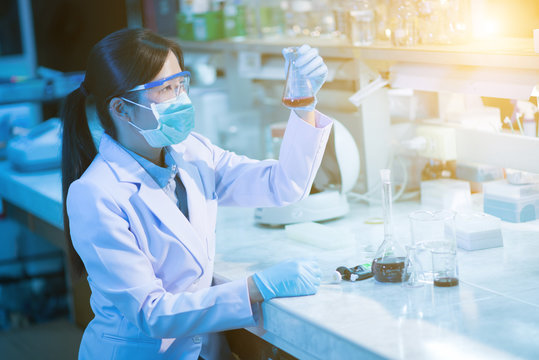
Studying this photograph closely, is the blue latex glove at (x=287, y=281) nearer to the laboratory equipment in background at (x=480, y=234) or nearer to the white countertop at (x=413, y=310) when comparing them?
the white countertop at (x=413, y=310)

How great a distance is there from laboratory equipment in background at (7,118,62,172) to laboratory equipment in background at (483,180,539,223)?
1.76 meters

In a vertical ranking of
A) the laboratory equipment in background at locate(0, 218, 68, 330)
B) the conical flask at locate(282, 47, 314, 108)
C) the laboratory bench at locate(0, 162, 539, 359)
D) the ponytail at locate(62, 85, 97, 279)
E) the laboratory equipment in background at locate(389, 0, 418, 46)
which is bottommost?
the laboratory equipment in background at locate(0, 218, 68, 330)

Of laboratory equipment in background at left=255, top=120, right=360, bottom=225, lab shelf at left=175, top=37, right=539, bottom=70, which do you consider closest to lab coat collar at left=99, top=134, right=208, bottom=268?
laboratory equipment in background at left=255, top=120, right=360, bottom=225

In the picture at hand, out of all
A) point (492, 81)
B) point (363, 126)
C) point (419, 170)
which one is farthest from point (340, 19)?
point (492, 81)

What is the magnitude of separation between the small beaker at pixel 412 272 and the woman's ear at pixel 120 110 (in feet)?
2.30

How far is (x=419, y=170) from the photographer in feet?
7.86

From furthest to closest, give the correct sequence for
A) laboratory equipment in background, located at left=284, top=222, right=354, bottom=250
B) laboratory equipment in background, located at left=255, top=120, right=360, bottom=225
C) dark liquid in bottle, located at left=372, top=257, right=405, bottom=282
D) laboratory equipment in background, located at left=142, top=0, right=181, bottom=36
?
laboratory equipment in background, located at left=142, top=0, right=181, bottom=36 < laboratory equipment in background, located at left=255, top=120, right=360, bottom=225 < laboratory equipment in background, located at left=284, top=222, right=354, bottom=250 < dark liquid in bottle, located at left=372, top=257, right=405, bottom=282

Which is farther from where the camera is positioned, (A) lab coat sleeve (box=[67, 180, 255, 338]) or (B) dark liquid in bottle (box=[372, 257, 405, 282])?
(B) dark liquid in bottle (box=[372, 257, 405, 282])

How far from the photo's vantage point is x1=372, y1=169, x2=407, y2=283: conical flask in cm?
158

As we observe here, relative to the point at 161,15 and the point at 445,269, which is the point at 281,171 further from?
the point at 161,15

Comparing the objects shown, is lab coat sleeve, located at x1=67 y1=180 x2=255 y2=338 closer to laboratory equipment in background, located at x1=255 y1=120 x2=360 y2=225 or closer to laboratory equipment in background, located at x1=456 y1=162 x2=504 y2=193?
laboratory equipment in background, located at x1=255 y1=120 x2=360 y2=225

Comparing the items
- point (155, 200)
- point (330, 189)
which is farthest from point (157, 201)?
point (330, 189)

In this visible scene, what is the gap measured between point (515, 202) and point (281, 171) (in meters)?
0.63

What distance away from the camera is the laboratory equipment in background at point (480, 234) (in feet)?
5.81
